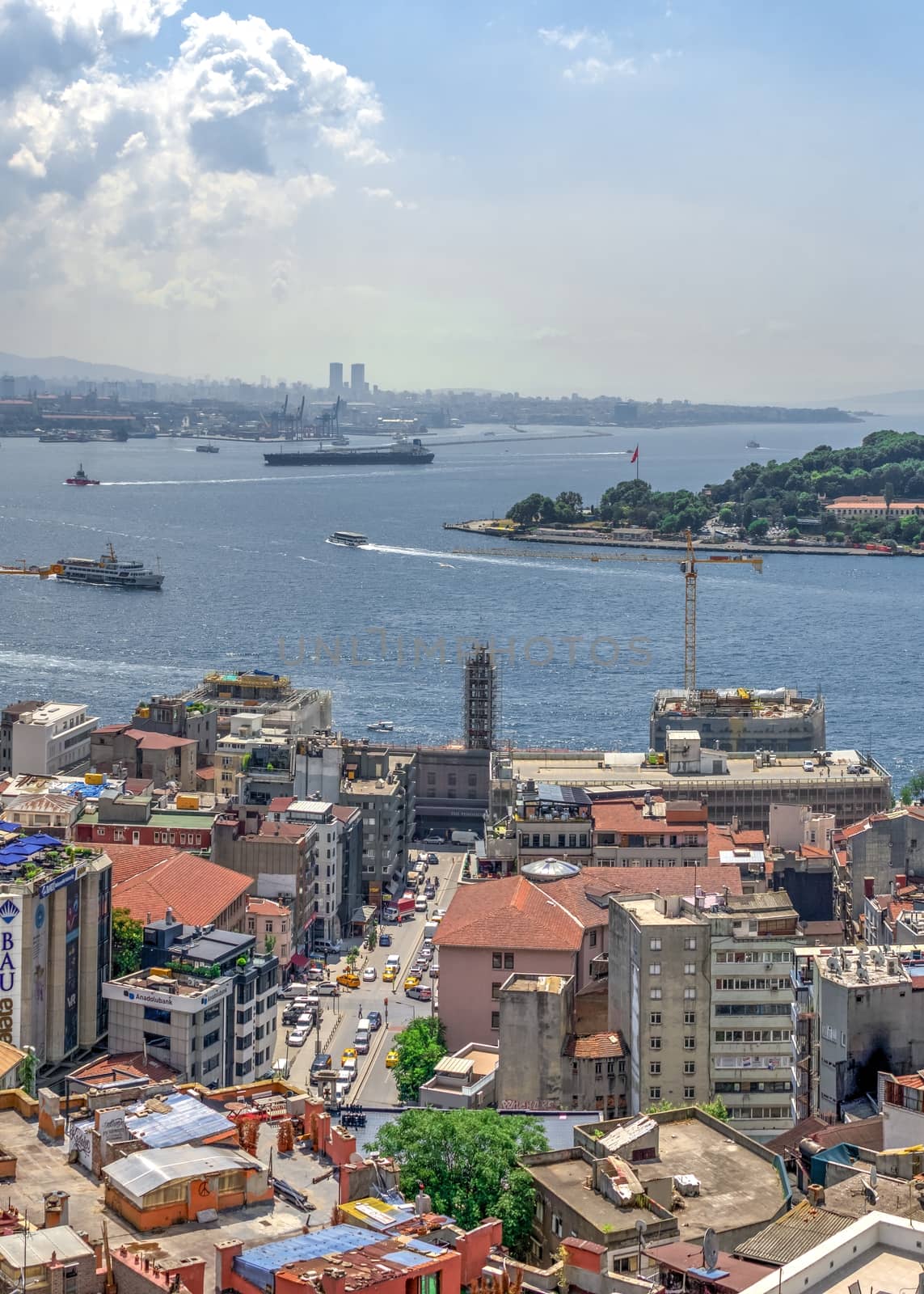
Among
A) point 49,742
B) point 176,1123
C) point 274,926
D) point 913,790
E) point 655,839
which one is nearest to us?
point 176,1123

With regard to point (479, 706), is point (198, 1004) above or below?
below

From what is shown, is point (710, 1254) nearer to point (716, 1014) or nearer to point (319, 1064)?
point (716, 1014)

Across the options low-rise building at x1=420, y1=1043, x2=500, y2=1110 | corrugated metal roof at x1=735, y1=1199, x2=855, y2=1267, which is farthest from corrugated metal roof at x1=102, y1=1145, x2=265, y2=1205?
low-rise building at x1=420, y1=1043, x2=500, y2=1110

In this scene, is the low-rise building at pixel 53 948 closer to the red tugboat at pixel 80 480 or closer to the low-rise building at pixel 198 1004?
the low-rise building at pixel 198 1004

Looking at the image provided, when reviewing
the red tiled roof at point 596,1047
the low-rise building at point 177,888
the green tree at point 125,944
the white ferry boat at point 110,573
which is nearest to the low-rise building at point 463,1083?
the red tiled roof at point 596,1047

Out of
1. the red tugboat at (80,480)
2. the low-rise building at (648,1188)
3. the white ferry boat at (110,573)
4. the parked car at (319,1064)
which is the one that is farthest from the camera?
the red tugboat at (80,480)

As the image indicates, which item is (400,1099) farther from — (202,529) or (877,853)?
(202,529)

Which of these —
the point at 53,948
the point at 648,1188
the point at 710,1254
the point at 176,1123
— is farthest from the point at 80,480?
the point at 710,1254

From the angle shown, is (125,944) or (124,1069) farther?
(125,944)
